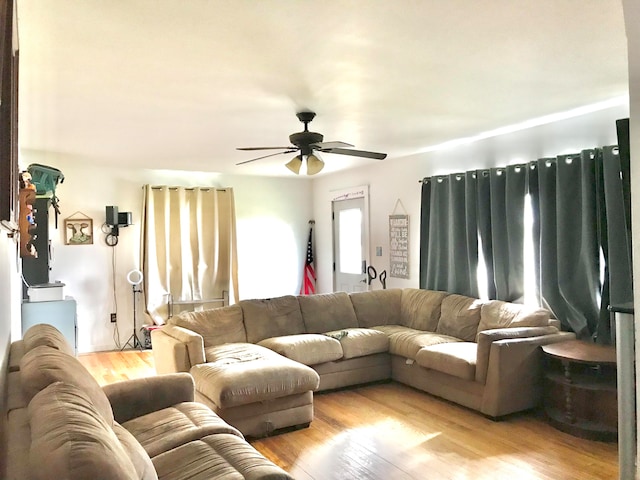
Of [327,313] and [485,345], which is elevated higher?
[327,313]

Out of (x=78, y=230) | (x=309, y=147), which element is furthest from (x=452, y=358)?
(x=78, y=230)

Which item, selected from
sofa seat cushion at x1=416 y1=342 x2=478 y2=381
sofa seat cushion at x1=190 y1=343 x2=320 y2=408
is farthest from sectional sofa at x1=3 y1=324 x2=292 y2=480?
sofa seat cushion at x1=416 y1=342 x2=478 y2=381

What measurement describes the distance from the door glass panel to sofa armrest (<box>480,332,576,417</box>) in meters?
3.31

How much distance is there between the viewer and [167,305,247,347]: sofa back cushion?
14.7ft

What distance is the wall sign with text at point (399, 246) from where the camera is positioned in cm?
617

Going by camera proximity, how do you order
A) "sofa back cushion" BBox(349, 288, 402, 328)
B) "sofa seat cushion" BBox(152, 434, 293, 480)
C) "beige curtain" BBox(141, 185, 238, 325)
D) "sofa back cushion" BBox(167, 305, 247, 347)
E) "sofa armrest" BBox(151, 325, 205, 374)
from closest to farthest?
"sofa seat cushion" BBox(152, 434, 293, 480)
"sofa armrest" BBox(151, 325, 205, 374)
"sofa back cushion" BBox(167, 305, 247, 347)
"sofa back cushion" BBox(349, 288, 402, 328)
"beige curtain" BBox(141, 185, 238, 325)

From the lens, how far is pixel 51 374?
5.58ft

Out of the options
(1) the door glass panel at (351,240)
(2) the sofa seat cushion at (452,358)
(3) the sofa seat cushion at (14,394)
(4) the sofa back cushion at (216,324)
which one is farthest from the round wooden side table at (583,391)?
(1) the door glass panel at (351,240)

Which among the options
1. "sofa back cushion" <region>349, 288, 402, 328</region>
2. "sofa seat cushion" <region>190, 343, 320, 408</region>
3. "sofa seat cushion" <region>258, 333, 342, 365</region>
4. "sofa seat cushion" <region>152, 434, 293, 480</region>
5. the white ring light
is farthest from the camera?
the white ring light

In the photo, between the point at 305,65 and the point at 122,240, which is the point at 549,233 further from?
the point at 122,240

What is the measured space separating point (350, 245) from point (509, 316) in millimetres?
3203

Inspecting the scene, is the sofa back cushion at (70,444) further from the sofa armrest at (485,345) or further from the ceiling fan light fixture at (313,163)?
the sofa armrest at (485,345)

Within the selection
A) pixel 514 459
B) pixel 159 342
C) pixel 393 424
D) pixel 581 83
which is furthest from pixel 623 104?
pixel 159 342

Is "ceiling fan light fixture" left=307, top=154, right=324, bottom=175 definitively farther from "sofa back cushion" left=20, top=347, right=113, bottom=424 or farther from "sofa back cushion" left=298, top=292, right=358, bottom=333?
"sofa back cushion" left=20, top=347, right=113, bottom=424
